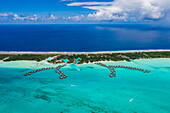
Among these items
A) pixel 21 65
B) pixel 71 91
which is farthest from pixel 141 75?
pixel 21 65

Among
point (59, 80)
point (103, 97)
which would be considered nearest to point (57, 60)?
point (59, 80)

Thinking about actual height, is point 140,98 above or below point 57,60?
below

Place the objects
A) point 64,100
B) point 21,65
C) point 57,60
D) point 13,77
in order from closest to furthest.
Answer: point 64,100, point 13,77, point 21,65, point 57,60

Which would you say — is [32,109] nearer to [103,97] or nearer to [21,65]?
[103,97]

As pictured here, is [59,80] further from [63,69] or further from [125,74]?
[125,74]

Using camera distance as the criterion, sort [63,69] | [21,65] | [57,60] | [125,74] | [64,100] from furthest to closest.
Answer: [57,60], [21,65], [63,69], [125,74], [64,100]

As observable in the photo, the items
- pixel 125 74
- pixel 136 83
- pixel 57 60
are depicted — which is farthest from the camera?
pixel 57 60

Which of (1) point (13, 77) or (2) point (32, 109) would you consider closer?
(2) point (32, 109)
